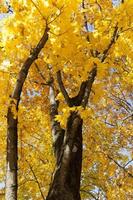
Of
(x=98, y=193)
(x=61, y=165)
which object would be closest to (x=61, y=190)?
(x=61, y=165)

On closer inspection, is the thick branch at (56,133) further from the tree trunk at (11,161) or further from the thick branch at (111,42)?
the thick branch at (111,42)

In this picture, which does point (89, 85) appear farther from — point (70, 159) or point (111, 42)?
point (70, 159)

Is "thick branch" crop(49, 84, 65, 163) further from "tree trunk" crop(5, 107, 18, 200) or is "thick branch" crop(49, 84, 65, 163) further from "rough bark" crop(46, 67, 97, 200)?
"tree trunk" crop(5, 107, 18, 200)

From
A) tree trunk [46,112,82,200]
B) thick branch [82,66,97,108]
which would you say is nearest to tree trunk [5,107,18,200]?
tree trunk [46,112,82,200]

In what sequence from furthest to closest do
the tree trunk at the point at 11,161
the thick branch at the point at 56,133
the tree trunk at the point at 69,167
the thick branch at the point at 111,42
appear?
the thick branch at the point at 56,133 → the thick branch at the point at 111,42 → the tree trunk at the point at 69,167 → the tree trunk at the point at 11,161

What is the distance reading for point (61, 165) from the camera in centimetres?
524

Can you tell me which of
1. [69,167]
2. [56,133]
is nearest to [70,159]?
[69,167]

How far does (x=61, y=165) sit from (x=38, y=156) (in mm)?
7602

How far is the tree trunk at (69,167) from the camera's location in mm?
5039

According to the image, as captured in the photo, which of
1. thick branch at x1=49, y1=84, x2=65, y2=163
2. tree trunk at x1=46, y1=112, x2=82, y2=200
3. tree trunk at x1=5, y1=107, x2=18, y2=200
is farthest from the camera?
thick branch at x1=49, y1=84, x2=65, y2=163

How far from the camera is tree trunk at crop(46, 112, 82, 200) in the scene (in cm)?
504

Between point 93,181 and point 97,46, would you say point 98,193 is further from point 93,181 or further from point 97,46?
point 97,46

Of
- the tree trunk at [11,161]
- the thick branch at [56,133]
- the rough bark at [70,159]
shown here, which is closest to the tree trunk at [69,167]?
the rough bark at [70,159]

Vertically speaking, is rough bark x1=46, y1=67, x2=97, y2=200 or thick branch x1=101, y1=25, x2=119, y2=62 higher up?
thick branch x1=101, y1=25, x2=119, y2=62
